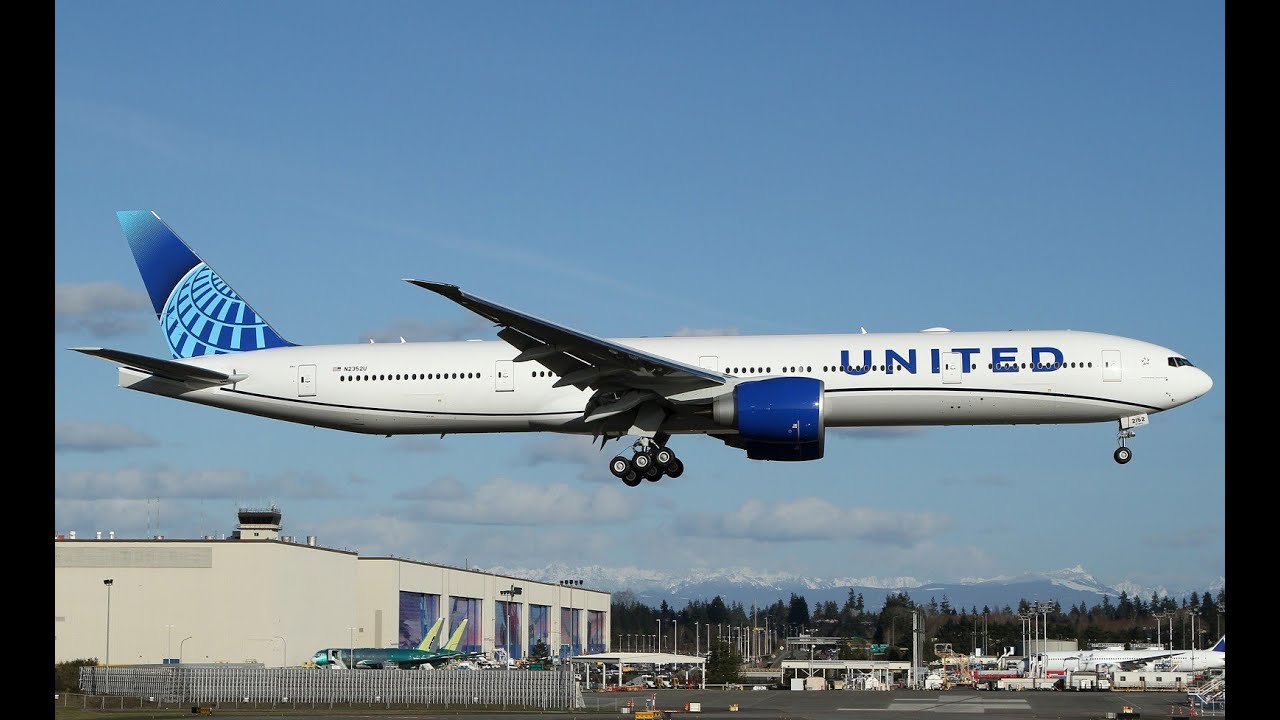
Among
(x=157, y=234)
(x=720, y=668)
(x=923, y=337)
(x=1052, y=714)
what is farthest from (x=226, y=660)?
(x=923, y=337)

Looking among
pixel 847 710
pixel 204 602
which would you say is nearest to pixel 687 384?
pixel 847 710

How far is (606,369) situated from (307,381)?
31.6 feet

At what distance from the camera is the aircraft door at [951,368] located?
106 feet

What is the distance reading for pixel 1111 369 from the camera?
3284cm

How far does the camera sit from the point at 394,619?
106 m

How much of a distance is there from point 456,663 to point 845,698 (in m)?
37.6

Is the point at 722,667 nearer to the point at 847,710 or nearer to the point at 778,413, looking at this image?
the point at 847,710

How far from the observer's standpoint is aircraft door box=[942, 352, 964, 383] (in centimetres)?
3234

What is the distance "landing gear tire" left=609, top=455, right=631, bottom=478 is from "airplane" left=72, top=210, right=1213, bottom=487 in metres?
0.04

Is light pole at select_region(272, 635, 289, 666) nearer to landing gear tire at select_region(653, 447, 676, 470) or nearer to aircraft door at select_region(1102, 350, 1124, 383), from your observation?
landing gear tire at select_region(653, 447, 676, 470)

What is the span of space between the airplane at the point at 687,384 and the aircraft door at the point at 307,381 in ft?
0.09

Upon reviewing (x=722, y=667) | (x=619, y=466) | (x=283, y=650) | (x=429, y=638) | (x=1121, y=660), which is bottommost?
(x=722, y=667)
